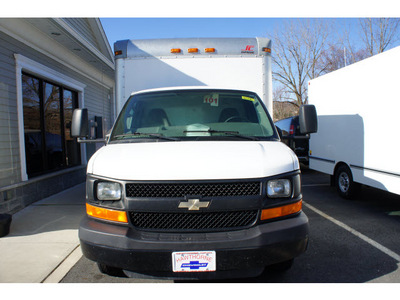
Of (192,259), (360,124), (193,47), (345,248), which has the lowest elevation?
(345,248)

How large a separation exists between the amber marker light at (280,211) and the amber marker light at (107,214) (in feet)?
3.88

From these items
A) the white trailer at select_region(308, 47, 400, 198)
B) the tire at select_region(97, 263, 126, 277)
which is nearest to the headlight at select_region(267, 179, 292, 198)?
the tire at select_region(97, 263, 126, 277)

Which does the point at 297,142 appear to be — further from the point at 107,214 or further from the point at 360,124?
the point at 107,214

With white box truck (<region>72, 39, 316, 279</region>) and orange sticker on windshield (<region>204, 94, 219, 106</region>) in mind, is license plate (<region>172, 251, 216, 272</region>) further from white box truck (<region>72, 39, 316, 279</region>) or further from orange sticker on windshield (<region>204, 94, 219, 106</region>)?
orange sticker on windshield (<region>204, 94, 219, 106</region>)

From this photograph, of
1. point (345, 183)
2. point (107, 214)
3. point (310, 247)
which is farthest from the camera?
point (345, 183)

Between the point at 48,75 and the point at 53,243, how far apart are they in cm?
452

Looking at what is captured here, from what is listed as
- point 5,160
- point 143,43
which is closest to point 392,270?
point 143,43

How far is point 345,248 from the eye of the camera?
158 inches

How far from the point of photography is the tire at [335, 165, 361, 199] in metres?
6.33

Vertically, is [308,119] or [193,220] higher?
[308,119]

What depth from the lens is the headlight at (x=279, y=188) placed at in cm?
264

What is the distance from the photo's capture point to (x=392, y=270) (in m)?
3.38

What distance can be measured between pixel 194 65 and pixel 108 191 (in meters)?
2.81

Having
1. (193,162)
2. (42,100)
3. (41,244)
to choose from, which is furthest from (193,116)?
(42,100)
